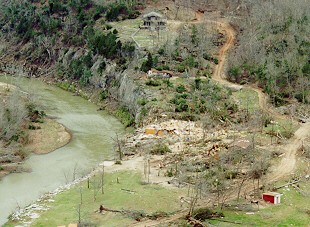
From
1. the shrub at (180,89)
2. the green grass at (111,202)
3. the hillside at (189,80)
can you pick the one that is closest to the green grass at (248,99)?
the hillside at (189,80)

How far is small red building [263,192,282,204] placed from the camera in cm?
3634

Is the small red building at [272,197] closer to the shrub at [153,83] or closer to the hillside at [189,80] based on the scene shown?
the hillside at [189,80]

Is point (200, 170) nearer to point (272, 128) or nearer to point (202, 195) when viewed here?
point (202, 195)

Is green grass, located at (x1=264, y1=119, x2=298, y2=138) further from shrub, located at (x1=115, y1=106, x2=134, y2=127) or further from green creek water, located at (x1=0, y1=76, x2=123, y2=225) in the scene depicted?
shrub, located at (x1=115, y1=106, x2=134, y2=127)

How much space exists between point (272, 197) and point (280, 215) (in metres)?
1.66

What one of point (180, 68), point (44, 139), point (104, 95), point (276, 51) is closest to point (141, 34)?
point (104, 95)

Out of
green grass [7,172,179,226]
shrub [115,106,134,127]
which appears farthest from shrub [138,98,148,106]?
green grass [7,172,179,226]

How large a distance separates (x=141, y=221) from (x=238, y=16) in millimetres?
48640

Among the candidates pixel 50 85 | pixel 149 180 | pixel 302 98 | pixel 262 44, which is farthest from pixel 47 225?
pixel 50 85

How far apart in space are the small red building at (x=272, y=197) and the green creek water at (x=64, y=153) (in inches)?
565

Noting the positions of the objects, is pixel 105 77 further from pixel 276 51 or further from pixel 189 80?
pixel 276 51

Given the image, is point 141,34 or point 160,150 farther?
point 141,34

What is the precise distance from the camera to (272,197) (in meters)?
36.4

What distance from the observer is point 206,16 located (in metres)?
78.7
